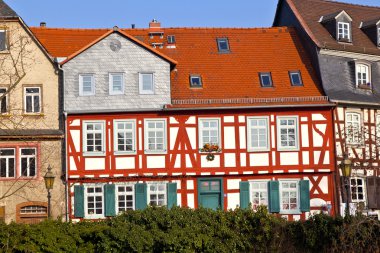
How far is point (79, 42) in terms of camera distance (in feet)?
129

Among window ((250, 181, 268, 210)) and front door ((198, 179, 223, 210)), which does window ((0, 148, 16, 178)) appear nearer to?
front door ((198, 179, 223, 210))

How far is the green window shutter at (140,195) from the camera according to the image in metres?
36.2

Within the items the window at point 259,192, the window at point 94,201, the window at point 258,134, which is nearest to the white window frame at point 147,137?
the window at point 94,201

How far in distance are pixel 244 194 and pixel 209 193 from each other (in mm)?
1446

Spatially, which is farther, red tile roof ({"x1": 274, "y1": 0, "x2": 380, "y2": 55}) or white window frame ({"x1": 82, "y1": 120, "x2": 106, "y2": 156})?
red tile roof ({"x1": 274, "y1": 0, "x2": 380, "y2": 55})

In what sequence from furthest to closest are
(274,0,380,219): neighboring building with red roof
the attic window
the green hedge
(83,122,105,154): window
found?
the attic window, (274,0,380,219): neighboring building with red roof, (83,122,105,154): window, the green hedge

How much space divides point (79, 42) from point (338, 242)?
1924 cm

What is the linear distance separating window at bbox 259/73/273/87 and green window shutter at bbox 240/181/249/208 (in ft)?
14.7

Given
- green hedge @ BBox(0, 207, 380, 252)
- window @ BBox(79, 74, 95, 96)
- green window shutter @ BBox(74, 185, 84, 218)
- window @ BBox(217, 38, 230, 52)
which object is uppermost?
window @ BBox(217, 38, 230, 52)

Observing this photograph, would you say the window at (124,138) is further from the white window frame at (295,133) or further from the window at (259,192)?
the white window frame at (295,133)

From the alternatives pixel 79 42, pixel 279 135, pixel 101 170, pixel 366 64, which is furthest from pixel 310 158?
pixel 79 42

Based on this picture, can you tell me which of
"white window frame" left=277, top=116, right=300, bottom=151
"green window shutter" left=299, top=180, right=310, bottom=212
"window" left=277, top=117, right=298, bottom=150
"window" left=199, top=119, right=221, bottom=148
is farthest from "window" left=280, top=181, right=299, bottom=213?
"window" left=199, top=119, right=221, bottom=148

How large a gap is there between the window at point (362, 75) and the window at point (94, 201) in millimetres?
12193

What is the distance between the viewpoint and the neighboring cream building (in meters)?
36.0
